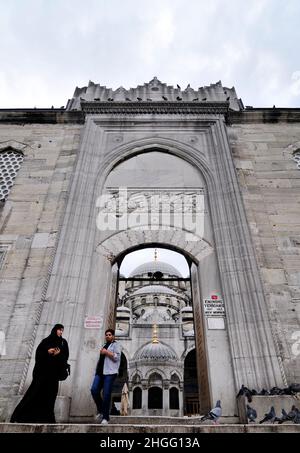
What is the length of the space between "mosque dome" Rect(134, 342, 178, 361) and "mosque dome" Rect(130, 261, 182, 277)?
1266 centimetres

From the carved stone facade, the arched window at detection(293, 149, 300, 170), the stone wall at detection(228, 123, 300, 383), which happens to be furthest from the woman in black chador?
the arched window at detection(293, 149, 300, 170)

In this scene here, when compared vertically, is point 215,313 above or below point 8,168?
below

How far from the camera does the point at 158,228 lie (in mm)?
A: 7539

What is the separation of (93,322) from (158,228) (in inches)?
104

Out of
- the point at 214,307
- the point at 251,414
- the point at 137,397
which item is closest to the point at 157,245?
the point at 214,307

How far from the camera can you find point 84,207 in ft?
25.2

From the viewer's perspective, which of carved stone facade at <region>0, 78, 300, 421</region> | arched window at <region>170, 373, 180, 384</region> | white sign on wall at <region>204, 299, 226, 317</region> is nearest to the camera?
carved stone facade at <region>0, 78, 300, 421</region>

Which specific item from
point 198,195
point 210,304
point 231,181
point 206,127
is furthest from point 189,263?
point 206,127

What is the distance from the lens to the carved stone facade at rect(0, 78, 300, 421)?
580 centimetres

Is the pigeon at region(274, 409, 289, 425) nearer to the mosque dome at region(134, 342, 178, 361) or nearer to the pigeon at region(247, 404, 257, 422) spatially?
the pigeon at region(247, 404, 257, 422)

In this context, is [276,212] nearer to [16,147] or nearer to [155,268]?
[16,147]

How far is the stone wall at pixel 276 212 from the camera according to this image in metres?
6.22

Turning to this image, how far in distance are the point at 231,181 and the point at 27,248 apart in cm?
527
